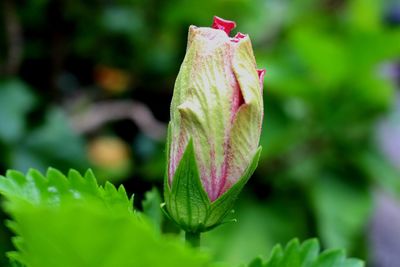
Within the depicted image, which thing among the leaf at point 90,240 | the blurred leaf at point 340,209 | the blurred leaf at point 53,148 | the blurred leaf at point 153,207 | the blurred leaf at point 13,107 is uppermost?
the blurred leaf at point 13,107

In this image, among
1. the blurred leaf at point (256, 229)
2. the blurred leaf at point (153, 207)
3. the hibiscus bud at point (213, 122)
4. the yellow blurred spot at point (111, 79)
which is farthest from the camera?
the yellow blurred spot at point (111, 79)

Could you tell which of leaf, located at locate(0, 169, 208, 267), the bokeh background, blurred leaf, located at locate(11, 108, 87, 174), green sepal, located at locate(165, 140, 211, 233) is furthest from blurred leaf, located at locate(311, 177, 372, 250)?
leaf, located at locate(0, 169, 208, 267)

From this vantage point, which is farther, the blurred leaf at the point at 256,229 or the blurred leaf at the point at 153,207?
the blurred leaf at the point at 256,229

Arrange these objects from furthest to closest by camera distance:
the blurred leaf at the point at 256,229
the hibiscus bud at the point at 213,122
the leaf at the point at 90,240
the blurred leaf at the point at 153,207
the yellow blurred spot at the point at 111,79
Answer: the yellow blurred spot at the point at 111,79 → the blurred leaf at the point at 256,229 → the blurred leaf at the point at 153,207 → the hibiscus bud at the point at 213,122 → the leaf at the point at 90,240

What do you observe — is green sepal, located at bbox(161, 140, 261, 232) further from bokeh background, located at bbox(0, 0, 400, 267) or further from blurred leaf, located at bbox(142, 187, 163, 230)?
bokeh background, located at bbox(0, 0, 400, 267)

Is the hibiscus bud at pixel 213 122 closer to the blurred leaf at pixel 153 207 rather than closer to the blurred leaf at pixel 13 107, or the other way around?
the blurred leaf at pixel 153 207

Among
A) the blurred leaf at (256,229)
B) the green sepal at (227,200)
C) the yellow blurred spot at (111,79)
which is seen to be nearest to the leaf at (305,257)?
the green sepal at (227,200)

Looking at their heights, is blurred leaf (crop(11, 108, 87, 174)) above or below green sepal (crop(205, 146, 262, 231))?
above

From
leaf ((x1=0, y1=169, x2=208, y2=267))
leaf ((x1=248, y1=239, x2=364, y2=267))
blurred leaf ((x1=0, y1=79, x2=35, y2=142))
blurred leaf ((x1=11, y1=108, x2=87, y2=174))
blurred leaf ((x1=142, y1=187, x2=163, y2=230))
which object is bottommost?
leaf ((x1=248, y1=239, x2=364, y2=267))
